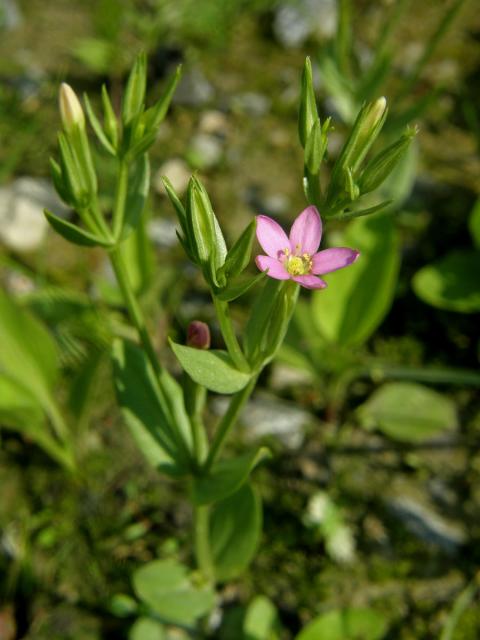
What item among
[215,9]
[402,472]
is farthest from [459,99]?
[402,472]

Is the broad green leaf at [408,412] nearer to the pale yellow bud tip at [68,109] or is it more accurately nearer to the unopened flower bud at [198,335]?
the unopened flower bud at [198,335]

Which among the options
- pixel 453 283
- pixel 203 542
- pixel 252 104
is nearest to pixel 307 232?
pixel 203 542

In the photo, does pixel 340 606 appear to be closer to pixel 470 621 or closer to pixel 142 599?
pixel 470 621

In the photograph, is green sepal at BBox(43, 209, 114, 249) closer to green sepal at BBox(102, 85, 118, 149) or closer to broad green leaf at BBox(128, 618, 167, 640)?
green sepal at BBox(102, 85, 118, 149)

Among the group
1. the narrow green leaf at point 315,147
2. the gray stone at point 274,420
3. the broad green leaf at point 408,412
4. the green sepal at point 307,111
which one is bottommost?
the broad green leaf at point 408,412

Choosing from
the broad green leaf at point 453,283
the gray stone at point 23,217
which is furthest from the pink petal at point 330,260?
the gray stone at point 23,217

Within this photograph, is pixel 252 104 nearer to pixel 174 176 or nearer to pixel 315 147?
pixel 174 176
